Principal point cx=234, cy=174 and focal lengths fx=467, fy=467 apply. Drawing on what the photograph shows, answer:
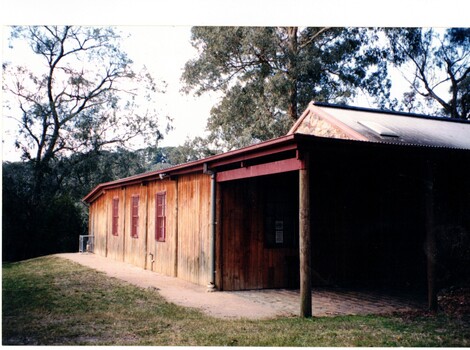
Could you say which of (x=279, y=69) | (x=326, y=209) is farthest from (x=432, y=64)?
(x=326, y=209)

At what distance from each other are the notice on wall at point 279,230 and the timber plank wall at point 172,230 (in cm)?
168

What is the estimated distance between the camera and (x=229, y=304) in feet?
29.6

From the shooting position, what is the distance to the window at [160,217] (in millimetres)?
14159

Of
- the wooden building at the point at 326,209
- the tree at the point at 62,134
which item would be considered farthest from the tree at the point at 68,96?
the wooden building at the point at 326,209

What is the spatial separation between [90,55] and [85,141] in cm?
528

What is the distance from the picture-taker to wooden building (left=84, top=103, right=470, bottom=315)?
32.6 feet

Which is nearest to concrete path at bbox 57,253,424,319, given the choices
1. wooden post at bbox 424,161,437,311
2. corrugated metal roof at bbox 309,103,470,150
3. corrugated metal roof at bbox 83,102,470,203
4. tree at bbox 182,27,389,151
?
wooden post at bbox 424,161,437,311

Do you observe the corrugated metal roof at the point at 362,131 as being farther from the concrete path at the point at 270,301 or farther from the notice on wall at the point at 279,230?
the concrete path at the point at 270,301

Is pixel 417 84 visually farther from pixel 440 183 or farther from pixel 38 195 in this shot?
pixel 38 195

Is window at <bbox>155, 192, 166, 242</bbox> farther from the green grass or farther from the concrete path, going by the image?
the green grass

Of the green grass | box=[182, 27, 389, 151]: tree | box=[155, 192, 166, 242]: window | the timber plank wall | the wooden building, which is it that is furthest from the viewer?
box=[182, 27, 389, 151]: tree

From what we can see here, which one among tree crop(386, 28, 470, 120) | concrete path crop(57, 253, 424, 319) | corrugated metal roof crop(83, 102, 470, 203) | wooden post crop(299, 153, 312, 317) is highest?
tree crop(386, 28, 470, 120)

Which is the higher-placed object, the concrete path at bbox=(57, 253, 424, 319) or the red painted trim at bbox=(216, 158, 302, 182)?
the red painted trim at bbox=(216, 158, 302, 182)

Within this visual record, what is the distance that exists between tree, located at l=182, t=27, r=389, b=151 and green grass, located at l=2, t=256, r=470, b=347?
16.0 metres
